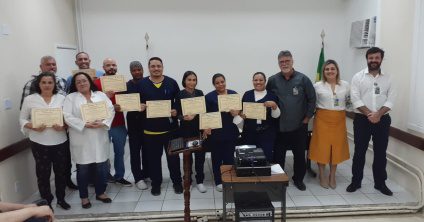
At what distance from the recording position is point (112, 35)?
199 inches

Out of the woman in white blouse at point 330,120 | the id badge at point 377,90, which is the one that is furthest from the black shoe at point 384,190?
the id badge at point 377,90

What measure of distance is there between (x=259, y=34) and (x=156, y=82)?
8.38 ft

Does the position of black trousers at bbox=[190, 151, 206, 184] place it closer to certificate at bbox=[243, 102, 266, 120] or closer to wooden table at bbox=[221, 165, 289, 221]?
certificate at bbox=[243, 102, 266, 120]

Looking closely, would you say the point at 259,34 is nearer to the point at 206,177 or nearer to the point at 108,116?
the point at 206,177

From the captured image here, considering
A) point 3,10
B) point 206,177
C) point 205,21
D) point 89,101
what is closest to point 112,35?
point 205,21

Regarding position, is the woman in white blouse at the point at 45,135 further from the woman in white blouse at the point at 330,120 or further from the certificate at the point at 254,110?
the woman in white blouse at the point at 330,120

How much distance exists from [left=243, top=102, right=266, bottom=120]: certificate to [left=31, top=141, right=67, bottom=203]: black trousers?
191 centimetres

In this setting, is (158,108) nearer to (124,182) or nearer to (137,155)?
(137,155)

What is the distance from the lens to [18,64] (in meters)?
3.38

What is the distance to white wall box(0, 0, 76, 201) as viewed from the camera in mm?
3133

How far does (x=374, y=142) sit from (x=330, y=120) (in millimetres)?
543

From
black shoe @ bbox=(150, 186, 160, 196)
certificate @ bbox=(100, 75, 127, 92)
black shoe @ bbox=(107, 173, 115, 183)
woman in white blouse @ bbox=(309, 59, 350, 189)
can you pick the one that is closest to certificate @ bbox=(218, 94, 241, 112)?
woman in white blouse @ bbox=(309, 59, 350, 189)

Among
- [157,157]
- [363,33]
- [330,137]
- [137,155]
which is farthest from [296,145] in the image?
[363,33]

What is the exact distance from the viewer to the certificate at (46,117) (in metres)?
2.90
